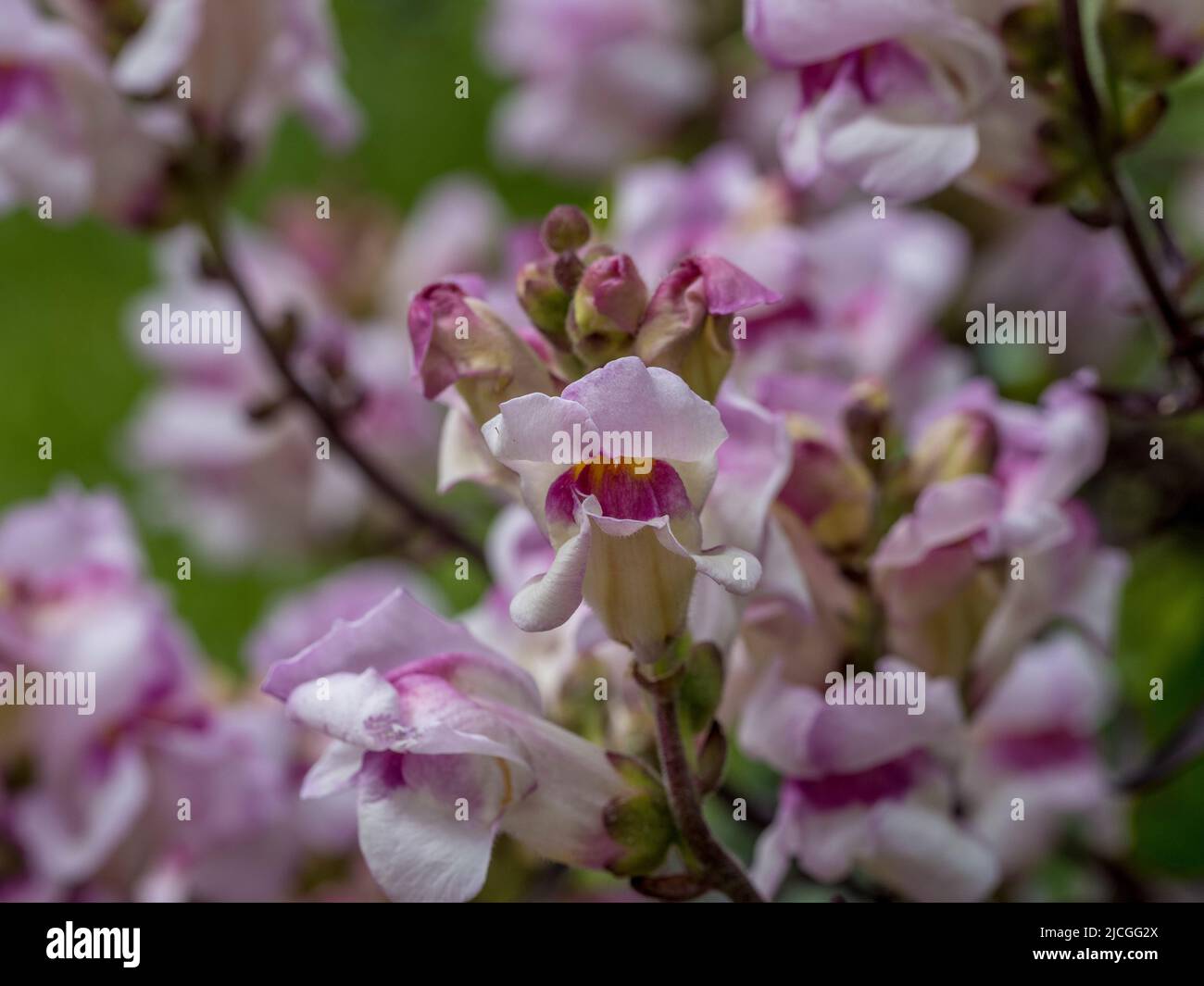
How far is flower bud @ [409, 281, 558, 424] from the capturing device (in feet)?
1.18

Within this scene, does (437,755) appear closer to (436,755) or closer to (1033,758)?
(436,755)

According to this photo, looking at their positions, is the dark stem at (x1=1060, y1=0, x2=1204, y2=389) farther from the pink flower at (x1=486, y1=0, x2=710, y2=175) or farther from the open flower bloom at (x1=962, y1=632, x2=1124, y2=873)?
the pink flower at (x1=486, y1=0, x2=710, y2=175)

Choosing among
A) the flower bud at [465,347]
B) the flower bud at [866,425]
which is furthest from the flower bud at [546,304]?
the flower bud at [866,425]

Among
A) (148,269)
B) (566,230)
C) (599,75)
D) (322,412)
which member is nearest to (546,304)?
(566,230)

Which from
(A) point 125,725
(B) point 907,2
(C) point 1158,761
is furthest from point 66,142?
(C) point 1158,761

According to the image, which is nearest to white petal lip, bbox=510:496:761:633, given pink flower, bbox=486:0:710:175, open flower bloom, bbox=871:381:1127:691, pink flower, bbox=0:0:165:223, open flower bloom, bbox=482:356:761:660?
open flower bloom, bbox=482:356:761:660

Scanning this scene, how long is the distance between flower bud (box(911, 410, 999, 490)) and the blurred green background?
2.06ft

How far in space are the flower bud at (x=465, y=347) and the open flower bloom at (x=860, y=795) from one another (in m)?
0.11

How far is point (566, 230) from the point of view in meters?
0.37

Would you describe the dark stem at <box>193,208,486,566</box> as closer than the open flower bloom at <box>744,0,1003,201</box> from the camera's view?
No

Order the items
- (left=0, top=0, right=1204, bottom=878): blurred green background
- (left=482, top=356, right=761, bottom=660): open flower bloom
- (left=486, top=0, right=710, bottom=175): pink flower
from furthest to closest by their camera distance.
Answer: (left=0, top=0, right=1204, bottom=878): blurred green background
(left=486, top=0, right=710, bottom=175): pink flower
(left=482, top=356, right=761, bottom=660): open flower bloom

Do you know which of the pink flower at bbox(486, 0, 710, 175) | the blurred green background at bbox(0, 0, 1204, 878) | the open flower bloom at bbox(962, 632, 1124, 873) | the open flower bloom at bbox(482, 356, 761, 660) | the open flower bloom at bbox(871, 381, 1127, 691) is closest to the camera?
the open flower bloom at bbox(482, 356, 761, 660)

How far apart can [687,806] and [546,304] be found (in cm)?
12
